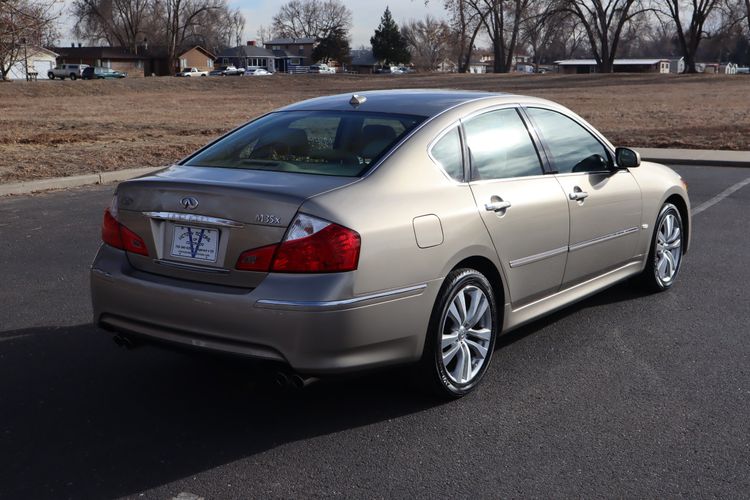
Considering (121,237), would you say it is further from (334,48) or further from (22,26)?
(334,48)

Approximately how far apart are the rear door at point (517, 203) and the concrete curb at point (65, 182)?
768 centimetres

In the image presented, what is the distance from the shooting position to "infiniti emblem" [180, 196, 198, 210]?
4.09 m

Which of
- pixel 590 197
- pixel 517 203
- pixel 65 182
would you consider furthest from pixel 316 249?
pixel 65 182

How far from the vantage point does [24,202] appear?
11.2m

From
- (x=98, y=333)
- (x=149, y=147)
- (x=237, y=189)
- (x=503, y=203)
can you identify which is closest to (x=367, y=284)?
(x=237, y=189)

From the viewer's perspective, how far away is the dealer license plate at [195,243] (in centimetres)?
405

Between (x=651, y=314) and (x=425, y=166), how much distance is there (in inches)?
99.0

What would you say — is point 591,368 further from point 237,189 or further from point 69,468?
point 69,468

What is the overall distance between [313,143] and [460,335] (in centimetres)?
137

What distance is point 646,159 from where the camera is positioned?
1666 cm

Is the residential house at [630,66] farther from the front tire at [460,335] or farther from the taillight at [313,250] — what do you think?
the taillight at [313,250]

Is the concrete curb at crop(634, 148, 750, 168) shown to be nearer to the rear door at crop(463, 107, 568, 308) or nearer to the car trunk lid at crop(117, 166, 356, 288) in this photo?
the rear door at crop(463, 107, 568, 308)

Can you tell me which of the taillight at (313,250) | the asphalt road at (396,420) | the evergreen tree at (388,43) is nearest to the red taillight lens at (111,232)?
the asphalt road at (396,420)

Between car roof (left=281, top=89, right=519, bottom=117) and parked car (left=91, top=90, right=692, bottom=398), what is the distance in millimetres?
18
